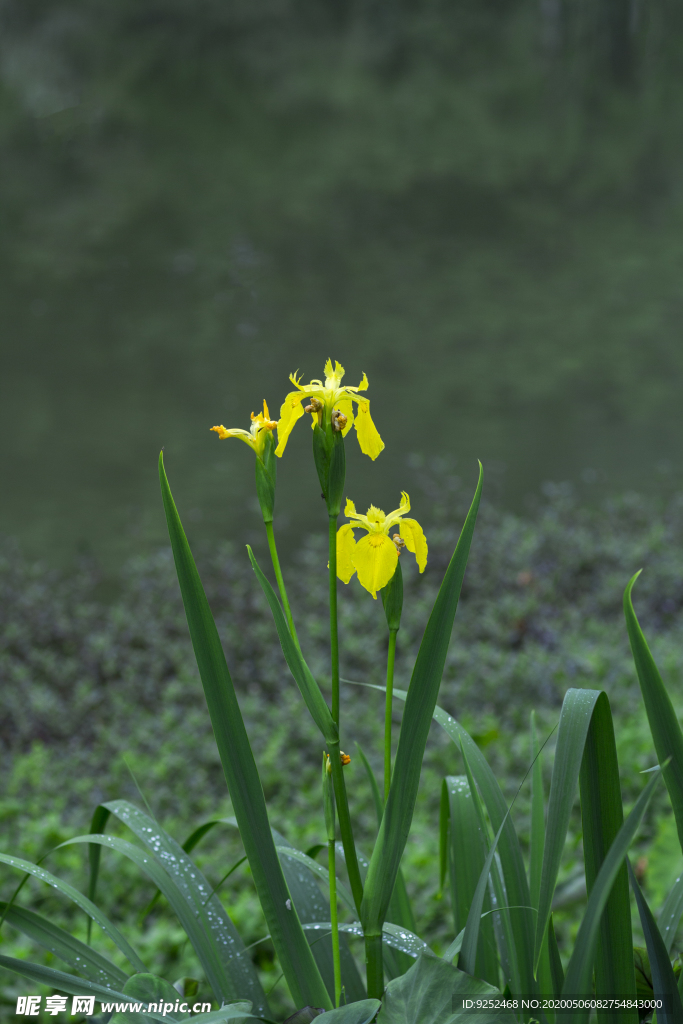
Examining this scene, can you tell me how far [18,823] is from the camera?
6.45 feet

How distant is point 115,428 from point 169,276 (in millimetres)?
878

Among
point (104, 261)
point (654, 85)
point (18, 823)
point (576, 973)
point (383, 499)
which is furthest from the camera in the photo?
point (654, 85)

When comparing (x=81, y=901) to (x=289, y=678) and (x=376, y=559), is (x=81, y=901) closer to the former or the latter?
(x=376, y=559)

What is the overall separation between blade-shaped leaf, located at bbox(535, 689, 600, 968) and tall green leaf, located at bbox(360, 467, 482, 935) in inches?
4.3

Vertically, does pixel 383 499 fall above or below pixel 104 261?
below

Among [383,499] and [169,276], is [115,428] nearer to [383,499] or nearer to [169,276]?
[169,276]

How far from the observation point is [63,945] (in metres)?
0.69

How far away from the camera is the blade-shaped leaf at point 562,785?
1.87ft

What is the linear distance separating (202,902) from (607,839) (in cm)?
41

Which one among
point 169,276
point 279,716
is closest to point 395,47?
point 169,276

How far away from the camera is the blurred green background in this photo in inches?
143

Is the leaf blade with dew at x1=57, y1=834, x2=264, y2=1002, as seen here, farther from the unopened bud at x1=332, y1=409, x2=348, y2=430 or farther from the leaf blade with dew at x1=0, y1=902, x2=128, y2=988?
the unopened bud at x1=332, y1=409, x2=348, y2=430

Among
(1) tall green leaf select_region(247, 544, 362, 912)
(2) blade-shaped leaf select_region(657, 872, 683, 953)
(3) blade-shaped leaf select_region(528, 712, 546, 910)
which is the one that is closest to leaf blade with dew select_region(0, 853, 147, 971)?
(1) tall green leaf select_region(247, 544, 362, 912)

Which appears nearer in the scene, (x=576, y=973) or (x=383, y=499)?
(x=576, y=973)
